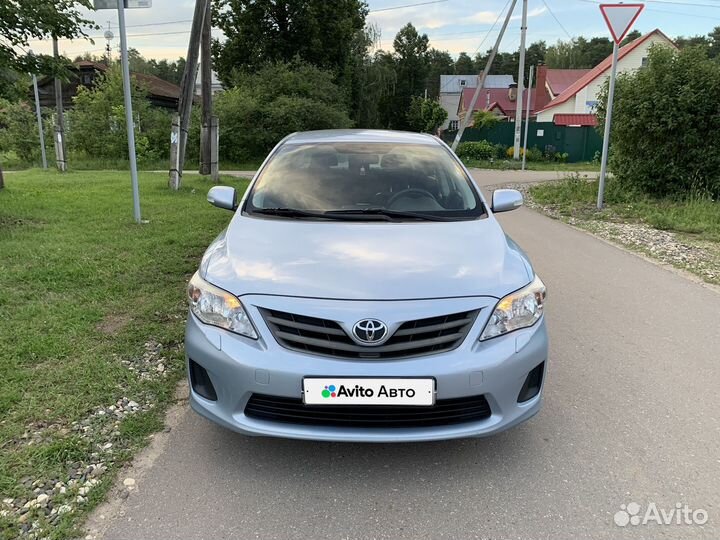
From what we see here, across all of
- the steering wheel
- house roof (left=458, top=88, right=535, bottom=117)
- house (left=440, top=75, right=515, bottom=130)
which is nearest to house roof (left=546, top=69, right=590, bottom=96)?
house roof (left=458, top=88, right=535, bottom=117)

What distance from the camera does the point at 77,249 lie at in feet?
22.2

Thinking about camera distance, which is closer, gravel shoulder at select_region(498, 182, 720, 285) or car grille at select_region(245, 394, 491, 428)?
car grille at select_region(245, 394, 491, 428)

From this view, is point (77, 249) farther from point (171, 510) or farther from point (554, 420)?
point (554, 420)

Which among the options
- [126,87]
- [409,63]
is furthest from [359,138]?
[409,63]

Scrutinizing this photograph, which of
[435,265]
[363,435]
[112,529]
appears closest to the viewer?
[112,529]

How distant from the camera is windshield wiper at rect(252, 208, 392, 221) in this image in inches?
139

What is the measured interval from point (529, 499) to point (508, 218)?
8551 mm

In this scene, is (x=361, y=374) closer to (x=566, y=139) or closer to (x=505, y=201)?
(x=505, y=201)

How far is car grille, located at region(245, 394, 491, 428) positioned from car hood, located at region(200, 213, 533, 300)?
1.60 feet

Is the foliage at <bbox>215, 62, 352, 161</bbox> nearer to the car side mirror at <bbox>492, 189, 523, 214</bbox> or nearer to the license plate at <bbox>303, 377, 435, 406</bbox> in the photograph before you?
the car side mirror at <bbox>492, 189, 523, 214</bbox>

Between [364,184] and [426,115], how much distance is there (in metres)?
53.4

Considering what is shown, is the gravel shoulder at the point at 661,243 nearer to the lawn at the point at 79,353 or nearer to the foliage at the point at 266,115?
the lawn at the point at 79,353

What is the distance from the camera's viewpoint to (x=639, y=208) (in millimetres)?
10906

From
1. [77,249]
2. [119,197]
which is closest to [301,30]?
[119,197]
